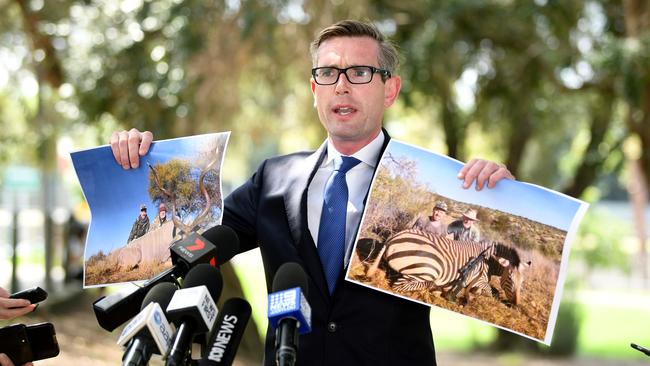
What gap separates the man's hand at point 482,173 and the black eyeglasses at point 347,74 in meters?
0.45

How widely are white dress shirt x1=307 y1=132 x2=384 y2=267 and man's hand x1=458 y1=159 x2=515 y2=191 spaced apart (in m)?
0.36

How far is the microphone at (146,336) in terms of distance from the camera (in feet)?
6.73

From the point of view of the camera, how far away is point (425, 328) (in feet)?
9.71

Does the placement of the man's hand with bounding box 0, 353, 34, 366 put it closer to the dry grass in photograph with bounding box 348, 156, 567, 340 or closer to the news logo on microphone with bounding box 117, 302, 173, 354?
the news logo on microphone with bounding box 117, 302, 173, 354

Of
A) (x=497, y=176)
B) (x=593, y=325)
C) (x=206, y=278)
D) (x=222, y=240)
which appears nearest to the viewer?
(x=206, y=278)

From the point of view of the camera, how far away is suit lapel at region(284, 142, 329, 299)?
2891 millimetres

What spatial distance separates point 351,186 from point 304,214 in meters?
0.19

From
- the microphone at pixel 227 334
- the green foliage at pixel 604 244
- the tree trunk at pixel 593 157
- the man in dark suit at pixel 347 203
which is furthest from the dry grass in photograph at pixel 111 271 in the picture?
the green foliage at pixel 604 244

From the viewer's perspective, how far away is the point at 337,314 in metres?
2.86

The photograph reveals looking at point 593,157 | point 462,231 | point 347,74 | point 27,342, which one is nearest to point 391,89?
point 347,74

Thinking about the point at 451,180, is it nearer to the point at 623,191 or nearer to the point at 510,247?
the point at 510,247

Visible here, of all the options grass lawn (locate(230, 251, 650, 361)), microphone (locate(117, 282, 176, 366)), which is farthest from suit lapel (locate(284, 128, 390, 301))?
grass lawn (locate(230, 251, 650, 361))

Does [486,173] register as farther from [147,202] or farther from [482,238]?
[147,202]

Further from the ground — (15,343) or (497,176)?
(497,176)
